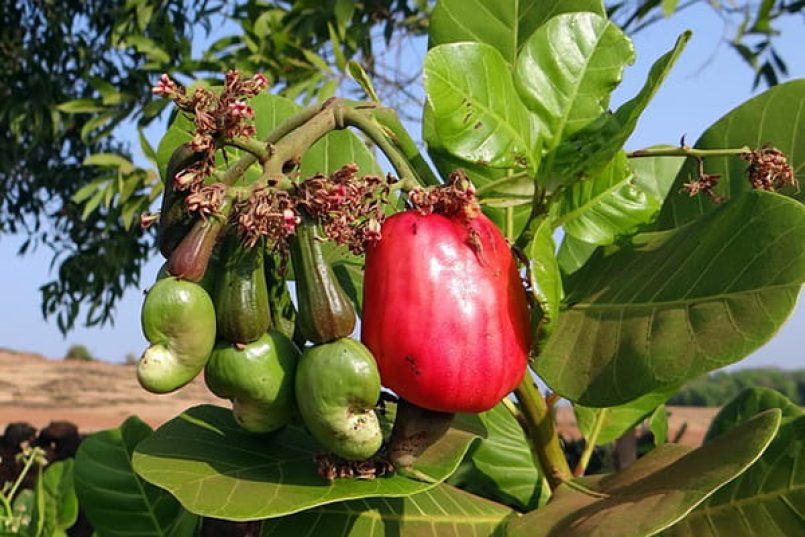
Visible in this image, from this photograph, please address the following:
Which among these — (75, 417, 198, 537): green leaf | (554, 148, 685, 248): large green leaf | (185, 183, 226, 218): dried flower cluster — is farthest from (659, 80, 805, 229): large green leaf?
(75, 417, 198, 537): green leaf

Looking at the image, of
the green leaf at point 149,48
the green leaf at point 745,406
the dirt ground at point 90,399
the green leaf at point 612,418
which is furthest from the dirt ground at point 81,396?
the green leaf at point 612,418

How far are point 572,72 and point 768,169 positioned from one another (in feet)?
0.66

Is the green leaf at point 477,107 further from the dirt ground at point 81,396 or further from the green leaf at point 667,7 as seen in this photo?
the dirt ground at point 81,396

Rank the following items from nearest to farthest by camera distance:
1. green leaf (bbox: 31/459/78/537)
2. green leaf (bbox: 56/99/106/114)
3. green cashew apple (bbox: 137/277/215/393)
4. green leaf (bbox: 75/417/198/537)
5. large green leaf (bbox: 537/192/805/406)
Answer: green cashew apple (bbox: 137/277/215/393) < large green leaf (bbox: 537/192/805/406) < green leaf (bbox: 75/417/198/537) < green leaf (bbox: 31/459/78/537) < green leaf (bbox: 56/99/106/114)

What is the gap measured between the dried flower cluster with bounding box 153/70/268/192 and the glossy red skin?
0.13 metres

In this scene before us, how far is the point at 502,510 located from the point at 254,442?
0.28 m

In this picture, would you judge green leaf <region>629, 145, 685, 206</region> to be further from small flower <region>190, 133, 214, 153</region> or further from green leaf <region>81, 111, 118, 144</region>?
→ green leaf <region>81, 111, 118, 144</region>

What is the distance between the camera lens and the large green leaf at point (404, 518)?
0.89 m

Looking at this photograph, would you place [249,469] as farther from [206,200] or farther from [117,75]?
[117,75]

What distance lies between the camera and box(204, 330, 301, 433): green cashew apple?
26.6 inches

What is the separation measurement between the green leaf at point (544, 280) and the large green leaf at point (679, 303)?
0.30ft

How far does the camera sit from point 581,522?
2.55 feet

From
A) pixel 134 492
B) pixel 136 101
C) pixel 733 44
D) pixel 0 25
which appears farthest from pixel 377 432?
pixel 0 25

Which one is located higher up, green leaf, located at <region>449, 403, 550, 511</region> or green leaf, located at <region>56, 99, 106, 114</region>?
green leaf, located at <region>56, 99, 106, 114</region>
